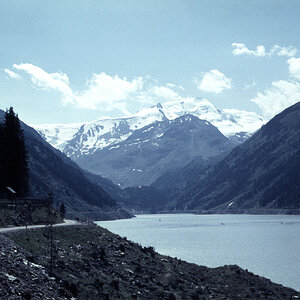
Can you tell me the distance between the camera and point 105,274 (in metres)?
A: 48.5

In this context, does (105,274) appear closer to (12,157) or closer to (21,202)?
(21,202)

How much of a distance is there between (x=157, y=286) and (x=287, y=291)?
61.3 ft

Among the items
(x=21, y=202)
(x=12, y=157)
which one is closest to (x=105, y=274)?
(x=21, y=202)

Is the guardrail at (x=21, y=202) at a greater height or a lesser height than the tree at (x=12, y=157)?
lesser

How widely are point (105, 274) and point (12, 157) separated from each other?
→ 4016cm

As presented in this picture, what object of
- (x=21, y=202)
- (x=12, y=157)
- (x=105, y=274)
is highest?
(x=12, y=157)

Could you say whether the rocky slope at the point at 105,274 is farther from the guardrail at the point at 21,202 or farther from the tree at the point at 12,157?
the tree at the point at 12,157

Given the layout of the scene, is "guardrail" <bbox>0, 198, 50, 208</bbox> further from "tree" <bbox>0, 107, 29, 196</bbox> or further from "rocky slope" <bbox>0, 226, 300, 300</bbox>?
"rocky slope" <bbox>0, 226, 300, 300</bbox>

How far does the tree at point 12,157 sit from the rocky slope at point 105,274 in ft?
58.2

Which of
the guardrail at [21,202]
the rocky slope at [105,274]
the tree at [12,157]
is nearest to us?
the rocky slope at [105,274]

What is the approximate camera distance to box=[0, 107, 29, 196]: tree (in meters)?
81.9

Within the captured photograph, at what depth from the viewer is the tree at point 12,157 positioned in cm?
8194

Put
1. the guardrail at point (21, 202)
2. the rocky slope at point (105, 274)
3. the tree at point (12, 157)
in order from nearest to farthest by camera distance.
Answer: the rocky slope at point (105, 274), the guardrail at point (21, 202), the tree at point (12, 157)

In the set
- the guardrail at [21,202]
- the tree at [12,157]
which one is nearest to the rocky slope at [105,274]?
the guardrail at [21,202]
